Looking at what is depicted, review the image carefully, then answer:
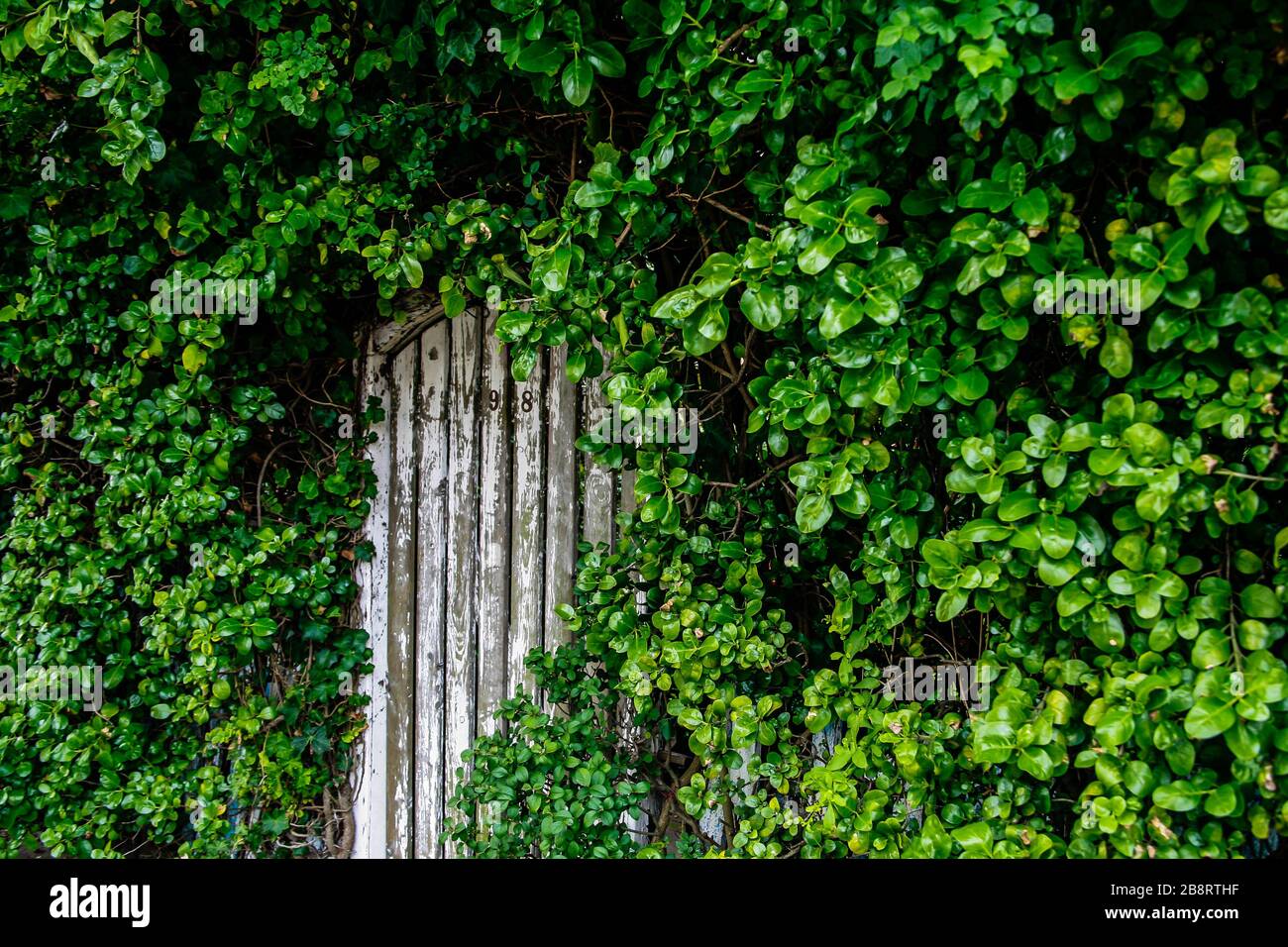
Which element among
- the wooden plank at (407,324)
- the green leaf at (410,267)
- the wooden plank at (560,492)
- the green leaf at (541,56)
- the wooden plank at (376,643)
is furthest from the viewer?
the wooden plank at (376,643)

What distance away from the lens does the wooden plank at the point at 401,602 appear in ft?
9.21

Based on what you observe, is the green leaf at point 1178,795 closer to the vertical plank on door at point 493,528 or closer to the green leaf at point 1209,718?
the green leaf at point 1209,718

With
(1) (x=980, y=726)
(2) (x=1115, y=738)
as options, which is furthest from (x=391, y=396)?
(2) (x=1115, y=738)

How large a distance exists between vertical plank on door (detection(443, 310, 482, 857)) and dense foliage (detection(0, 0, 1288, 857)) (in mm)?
273

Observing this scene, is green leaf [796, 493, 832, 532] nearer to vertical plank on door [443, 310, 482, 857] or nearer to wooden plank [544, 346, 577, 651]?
wooden plank [544, 346, 577, 651]

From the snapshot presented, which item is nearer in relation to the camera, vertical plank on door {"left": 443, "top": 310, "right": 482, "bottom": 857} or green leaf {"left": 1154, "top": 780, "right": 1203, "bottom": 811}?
green leaf {"left": 1154, "top": 780, "right": 1203, "bottom": 811}

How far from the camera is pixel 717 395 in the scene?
214 cm

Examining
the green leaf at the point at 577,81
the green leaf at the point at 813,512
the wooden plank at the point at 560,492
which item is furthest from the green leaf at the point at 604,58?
the green leaf at the point at 813,512

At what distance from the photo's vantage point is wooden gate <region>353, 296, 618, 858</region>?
2600 mm

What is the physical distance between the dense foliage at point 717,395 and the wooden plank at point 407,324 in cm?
7

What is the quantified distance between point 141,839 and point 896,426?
2610mm

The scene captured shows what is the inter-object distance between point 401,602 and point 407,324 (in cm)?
93

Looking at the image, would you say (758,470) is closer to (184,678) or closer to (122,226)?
(184,678)

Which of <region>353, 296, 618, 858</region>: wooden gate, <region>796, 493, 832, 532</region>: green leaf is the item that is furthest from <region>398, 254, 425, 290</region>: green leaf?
<region>796, 493, 832, 532</region>: green leaf
